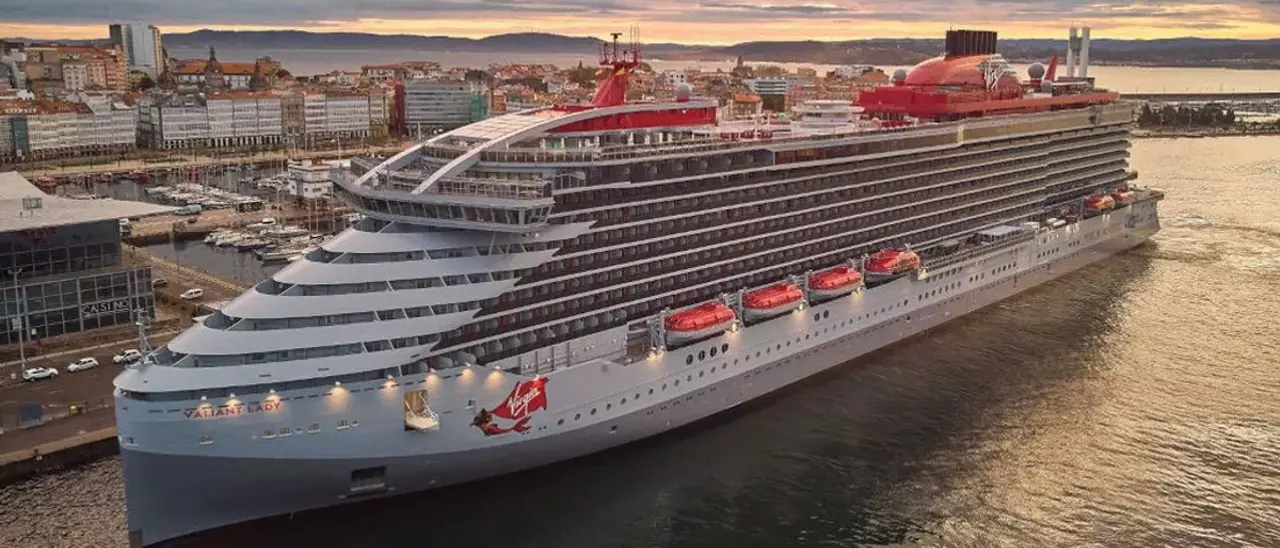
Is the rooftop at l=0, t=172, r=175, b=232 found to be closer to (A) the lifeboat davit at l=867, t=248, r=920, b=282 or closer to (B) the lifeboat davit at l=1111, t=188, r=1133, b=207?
(A) the lifeboat davit at l=867, t=248, r=920, b=282

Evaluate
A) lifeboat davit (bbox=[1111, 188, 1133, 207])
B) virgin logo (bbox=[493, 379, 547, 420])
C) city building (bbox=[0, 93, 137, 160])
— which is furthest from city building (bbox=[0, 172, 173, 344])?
city building (bbox=[0, 93, 137, 160])

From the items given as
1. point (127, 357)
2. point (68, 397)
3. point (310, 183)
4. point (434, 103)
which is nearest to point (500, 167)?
point (68, 397)

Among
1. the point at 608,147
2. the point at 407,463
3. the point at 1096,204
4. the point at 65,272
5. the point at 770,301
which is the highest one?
the point at 608,147

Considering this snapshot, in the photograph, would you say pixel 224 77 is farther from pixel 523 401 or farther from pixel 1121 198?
pixel 523 401

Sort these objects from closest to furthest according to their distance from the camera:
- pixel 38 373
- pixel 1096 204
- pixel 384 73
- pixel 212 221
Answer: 1. pixel 38 373
2. pixel 1096 204
3. pixel 212 221
4. pixel 384 73

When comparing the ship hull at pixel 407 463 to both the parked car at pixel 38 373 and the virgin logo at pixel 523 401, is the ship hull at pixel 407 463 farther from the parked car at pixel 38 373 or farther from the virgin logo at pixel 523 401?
the parked car at pixel 38 373

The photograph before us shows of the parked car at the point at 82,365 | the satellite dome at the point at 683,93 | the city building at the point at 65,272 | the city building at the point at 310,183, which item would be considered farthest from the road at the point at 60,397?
the city building at the point at 310,183
